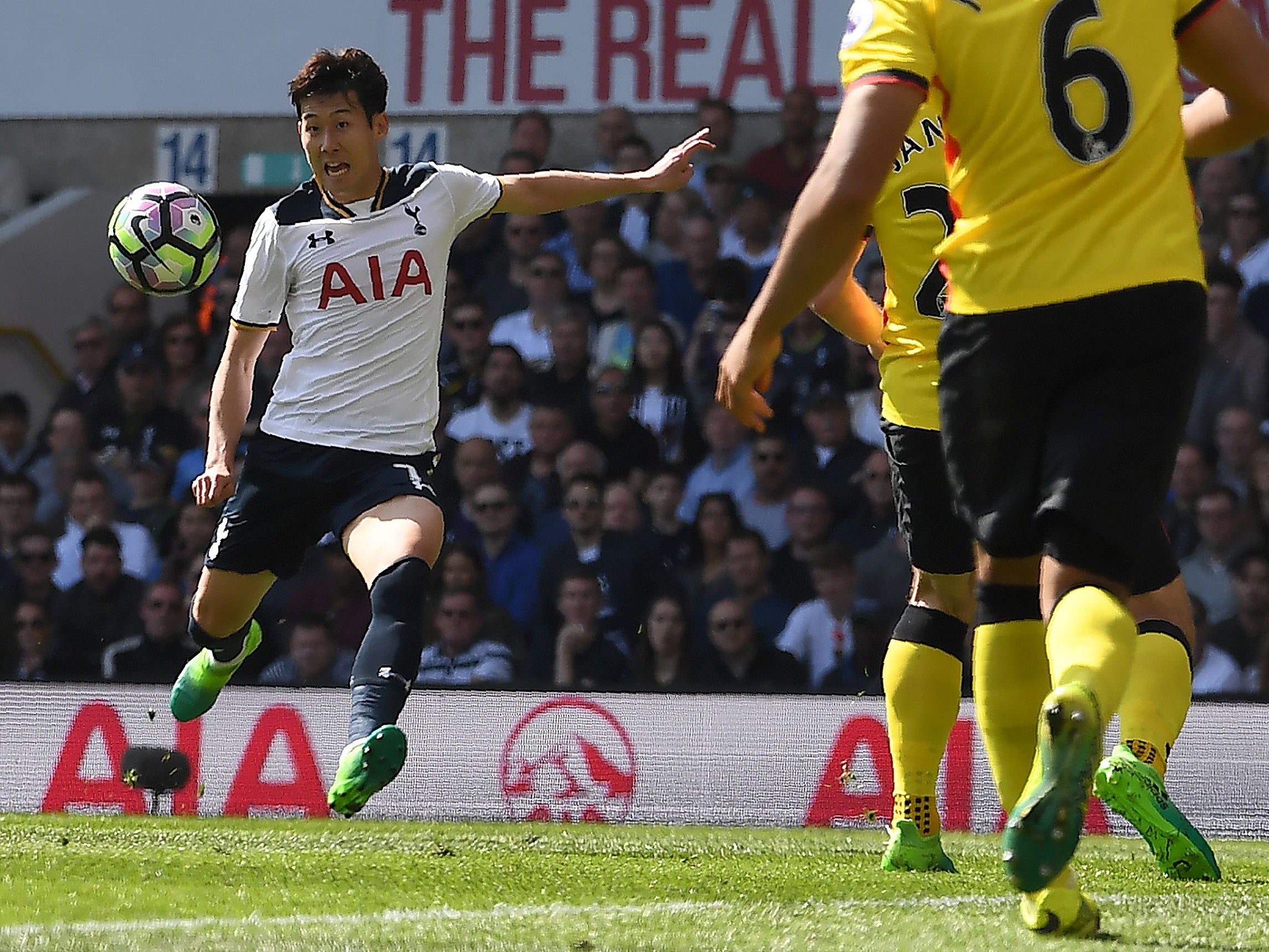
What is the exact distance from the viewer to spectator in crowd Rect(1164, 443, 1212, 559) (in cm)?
849

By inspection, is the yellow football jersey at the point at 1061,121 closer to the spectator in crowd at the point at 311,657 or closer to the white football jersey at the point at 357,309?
the white football jersey at the point at 357,309

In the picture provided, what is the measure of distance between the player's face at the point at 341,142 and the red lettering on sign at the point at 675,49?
5.49 meters

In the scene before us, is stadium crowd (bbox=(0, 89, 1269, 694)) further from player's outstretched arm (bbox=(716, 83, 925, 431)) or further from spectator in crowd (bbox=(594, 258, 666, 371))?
player's outstretched arm (bbox=(716, 83, 925, 431))

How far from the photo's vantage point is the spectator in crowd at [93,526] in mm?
9875

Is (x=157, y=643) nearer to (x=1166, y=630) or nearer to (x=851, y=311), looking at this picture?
(x=851, y=311)

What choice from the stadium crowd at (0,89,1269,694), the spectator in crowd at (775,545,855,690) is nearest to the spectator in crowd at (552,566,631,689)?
the stadium crowd at (0,89,1269,694)

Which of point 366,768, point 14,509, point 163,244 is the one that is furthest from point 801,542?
point 366,768

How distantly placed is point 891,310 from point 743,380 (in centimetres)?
188

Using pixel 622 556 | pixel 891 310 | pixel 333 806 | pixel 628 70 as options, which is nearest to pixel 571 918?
pixel 333 806

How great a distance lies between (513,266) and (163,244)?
386cm

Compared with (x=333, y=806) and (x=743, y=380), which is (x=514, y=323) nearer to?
(x=333, y=806)

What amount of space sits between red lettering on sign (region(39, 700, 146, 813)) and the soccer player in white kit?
217 centimetres

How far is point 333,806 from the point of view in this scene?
13.4 ft

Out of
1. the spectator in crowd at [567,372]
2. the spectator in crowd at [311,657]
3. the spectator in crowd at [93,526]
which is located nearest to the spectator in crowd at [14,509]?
the spectator in crowd at [93,526]
